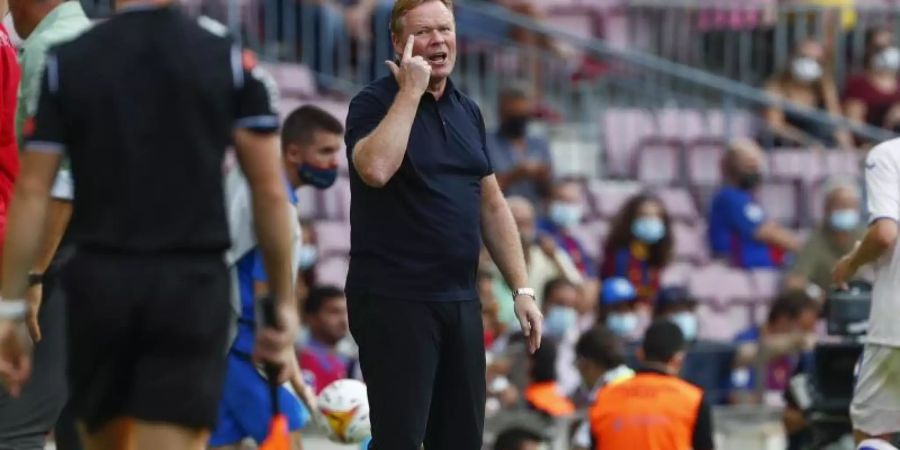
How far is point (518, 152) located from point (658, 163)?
73.5 inches

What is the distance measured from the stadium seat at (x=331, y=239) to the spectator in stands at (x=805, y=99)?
4573mm

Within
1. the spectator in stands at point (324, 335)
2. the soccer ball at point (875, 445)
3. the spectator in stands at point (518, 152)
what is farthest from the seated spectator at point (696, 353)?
the soccer ball at point (875, 445)

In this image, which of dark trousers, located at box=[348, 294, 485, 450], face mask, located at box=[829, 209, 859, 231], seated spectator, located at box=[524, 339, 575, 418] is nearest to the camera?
dark trousers, located at box=[348, 294, 485, 450]

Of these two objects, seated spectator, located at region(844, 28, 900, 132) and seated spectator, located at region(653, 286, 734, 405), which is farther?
seated spectator, located at region(844, 28, 900, 132)

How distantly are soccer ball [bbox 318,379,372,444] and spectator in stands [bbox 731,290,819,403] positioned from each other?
548 cm

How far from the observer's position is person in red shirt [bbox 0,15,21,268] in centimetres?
689

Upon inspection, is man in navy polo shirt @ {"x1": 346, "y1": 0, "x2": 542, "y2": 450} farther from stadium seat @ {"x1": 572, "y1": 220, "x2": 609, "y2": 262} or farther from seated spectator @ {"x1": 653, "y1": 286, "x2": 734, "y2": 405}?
stadium seat @ {"x1": 572, "y1": 220, "x2": 609, "y2": 262}

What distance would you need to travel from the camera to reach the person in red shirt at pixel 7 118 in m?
6.89

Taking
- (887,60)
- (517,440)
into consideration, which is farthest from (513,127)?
(517,440)

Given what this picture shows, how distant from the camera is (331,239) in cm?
1386

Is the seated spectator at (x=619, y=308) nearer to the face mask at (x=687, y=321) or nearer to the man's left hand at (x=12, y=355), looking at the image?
the face mask at (x=687, y=321)

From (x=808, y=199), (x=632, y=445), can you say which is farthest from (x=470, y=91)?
(x=632, y=445)

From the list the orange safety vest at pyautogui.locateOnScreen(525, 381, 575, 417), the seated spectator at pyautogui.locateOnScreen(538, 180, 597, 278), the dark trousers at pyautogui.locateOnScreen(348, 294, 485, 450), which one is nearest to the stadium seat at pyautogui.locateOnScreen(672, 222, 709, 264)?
the seated spectator at pyautogui.locateOnScreen(538, 180, 597, 278)

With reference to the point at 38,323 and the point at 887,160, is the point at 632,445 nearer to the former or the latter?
the point at 887,160
